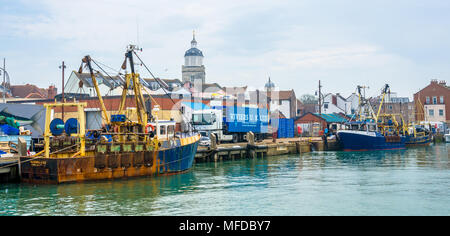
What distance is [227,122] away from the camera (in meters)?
52.7

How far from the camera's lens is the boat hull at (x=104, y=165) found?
25266 millimetres

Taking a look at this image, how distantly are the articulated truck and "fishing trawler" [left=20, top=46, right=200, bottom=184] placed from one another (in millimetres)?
16855

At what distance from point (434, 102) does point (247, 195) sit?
293 ft

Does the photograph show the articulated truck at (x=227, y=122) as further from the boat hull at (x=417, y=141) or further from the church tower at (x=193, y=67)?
the church tower at (x=193, y=67)

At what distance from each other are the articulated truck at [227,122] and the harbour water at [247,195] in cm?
1810

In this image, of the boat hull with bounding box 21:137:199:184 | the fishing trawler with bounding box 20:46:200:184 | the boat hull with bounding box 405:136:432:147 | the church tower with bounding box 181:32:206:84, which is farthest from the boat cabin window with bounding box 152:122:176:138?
the church tower with bounding box 181:32:206:84

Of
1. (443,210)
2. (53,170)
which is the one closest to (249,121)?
(53,170)

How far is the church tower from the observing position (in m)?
118

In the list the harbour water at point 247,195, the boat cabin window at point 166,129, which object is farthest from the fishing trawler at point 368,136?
the boat cabin window at point 166,129

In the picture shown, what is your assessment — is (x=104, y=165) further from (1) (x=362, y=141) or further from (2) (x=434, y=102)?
(2) (x=434, y=102)

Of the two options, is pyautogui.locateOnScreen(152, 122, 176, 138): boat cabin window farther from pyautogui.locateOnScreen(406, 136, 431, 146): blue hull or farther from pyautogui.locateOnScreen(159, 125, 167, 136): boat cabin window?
pyautogui.locateOnScreen(406, 136, 431, 146): blue hull

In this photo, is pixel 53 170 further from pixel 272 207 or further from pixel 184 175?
pixel 272 207

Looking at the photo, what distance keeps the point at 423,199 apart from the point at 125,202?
1420 cm

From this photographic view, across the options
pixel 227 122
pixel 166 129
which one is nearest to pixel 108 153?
pixel 166 129
